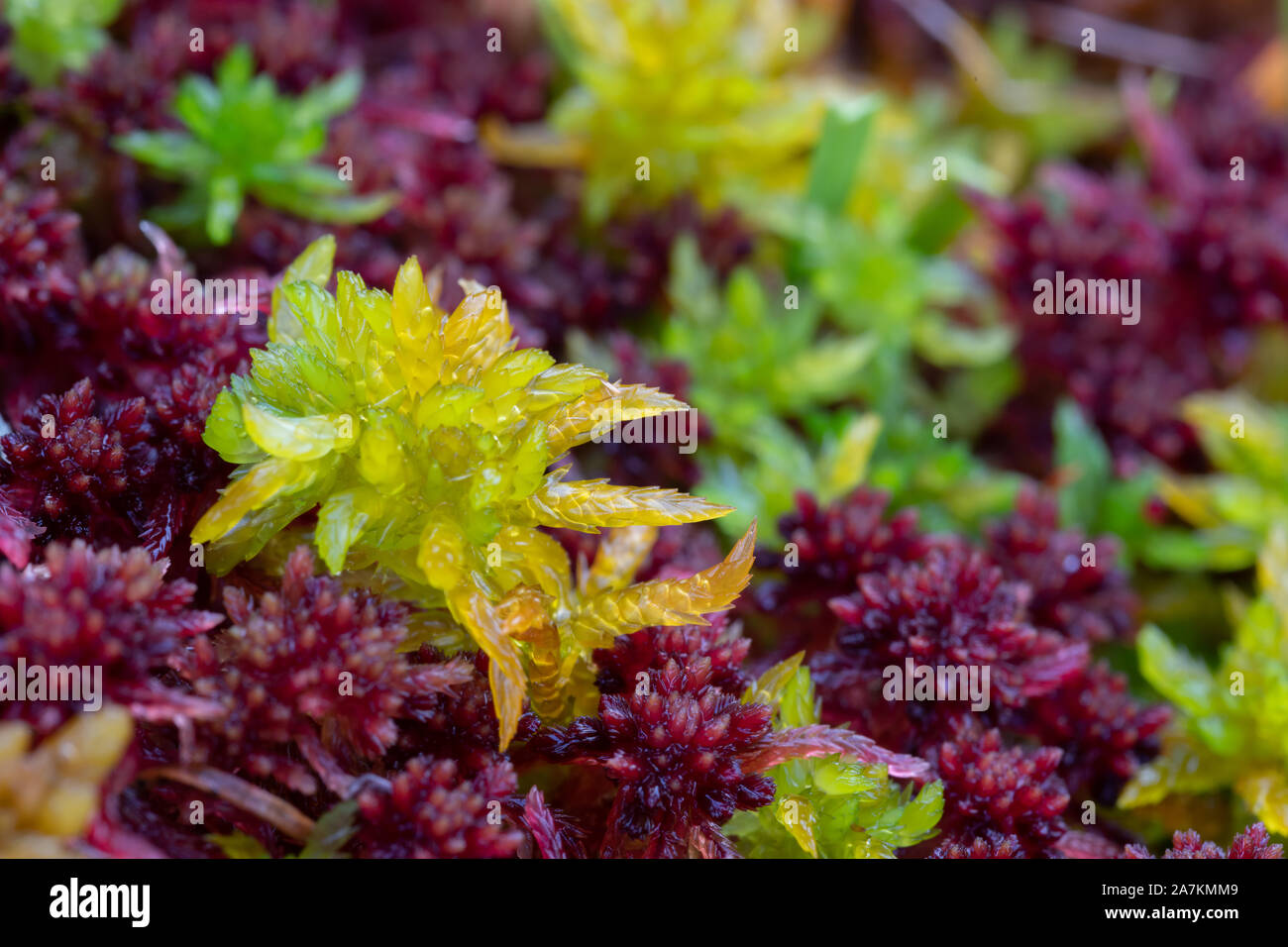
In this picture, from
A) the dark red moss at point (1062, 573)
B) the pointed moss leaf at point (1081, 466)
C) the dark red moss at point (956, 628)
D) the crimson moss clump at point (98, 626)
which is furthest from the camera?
the pointed moss leaf at point (1081, 466)

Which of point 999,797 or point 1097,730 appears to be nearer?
point 999,797

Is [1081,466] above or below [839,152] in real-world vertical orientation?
below

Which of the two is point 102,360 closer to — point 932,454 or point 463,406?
point 463,406

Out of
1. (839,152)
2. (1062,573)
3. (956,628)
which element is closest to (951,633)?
(956,628)

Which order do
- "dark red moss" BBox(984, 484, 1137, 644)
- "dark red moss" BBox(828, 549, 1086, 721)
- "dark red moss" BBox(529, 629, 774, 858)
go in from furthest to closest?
"dark red moss" BBox(984, 484, 1137, 644) → "dark red moss" BBox(828, 549, 1086, 721) → "dark red moss" BBox(529, 629, 774, 858)

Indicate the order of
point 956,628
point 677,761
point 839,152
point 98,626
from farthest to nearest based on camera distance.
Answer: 1. point 839,152
2. point 956,628
3. point 677,761
4. point 98,626

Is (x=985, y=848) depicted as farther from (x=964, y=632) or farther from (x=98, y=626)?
(x=98, y=626)

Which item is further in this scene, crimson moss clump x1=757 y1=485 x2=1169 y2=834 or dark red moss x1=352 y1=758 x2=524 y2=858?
crimson moss clump x1=757 y1=485 x2=1169 y2=834

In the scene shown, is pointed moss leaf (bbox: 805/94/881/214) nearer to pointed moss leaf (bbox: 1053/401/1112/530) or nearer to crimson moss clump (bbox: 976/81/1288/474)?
crimson moss clump (bbox: 976/81/1288/474)

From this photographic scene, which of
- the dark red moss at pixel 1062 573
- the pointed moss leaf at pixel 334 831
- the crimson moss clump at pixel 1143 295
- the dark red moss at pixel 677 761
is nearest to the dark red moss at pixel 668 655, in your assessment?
the dark red moss at pixel 677 761

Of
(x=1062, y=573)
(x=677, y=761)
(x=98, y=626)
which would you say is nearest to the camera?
(x=98, y=626)

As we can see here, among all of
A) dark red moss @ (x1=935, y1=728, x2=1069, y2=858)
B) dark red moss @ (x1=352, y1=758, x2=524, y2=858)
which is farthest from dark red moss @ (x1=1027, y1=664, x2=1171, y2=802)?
dark red moss @ (x1=352, y1=758, x2=524, y2=858)

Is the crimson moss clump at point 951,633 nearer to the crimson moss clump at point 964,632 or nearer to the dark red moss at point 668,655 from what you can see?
the crimson moss clump at point 964,632
